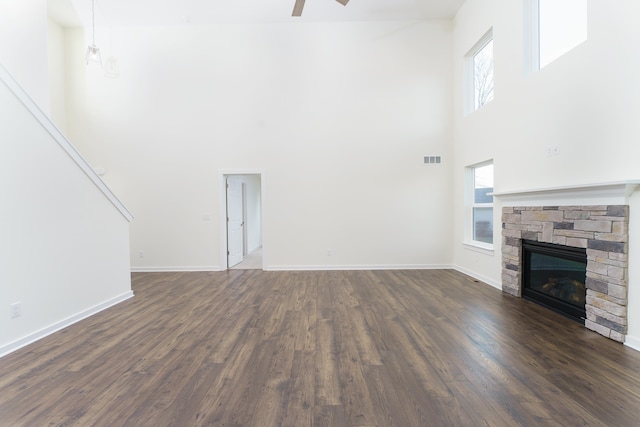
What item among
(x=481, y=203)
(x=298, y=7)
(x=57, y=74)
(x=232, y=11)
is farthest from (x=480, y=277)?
(x=57, y=74)

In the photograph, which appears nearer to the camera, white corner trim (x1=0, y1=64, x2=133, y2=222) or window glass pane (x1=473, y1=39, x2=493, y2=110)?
white corner trim (x1=0, y1=64, x2=133, y2=222)

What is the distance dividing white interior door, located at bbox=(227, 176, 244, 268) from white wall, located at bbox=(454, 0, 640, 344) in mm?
4635

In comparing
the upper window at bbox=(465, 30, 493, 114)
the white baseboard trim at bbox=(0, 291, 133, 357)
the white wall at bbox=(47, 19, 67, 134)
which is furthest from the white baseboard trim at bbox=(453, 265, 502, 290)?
the white wall at bbox=(47, 19, 67, 134)

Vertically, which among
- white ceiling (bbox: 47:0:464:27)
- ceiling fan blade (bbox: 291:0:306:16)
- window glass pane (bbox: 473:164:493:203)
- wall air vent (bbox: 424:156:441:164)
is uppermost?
white ceiling (bbox: 47:0:464:27)

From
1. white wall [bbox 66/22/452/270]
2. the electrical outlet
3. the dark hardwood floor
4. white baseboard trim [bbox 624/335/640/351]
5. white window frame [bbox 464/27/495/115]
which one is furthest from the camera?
white wall [bbox 66/22/452/270]

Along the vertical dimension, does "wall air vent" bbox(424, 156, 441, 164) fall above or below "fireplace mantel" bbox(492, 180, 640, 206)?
above

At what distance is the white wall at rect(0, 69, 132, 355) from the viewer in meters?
2.50

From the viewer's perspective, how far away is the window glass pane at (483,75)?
4855mm

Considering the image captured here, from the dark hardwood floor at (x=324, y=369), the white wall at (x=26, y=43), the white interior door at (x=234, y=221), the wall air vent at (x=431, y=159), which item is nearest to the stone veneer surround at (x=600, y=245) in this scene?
the dark hardwood floor at (x=324, y=369)

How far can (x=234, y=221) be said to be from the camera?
21.5 feet

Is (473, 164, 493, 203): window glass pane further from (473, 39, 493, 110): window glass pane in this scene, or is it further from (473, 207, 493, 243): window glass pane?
(473, 39, 493, 110): window glass pane

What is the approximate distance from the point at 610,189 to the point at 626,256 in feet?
1.89

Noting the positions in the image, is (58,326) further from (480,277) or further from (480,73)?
(480,73)

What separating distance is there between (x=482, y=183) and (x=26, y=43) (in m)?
6.88
